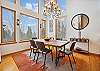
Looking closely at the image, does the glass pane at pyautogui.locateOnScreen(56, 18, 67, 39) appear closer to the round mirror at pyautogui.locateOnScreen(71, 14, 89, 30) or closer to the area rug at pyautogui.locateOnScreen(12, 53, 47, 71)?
the round mirror at pyautogui.locateOnScreen(71, 14, 89, 30)

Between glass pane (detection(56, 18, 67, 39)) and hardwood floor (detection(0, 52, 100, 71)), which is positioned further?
glass pane (detection(56, 18, 67, 39))

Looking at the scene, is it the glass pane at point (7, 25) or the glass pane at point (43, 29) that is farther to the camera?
the glass pane at point (43, 29)

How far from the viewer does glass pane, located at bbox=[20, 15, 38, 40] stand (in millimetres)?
6789

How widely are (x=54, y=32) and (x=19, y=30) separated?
2.81 m

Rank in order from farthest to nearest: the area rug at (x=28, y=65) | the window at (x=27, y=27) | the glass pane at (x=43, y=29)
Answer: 1. the glass pane at (x=43, y=29)
2. the window at (x=27, y=27)
3. the area rug at (x=28, y=65)

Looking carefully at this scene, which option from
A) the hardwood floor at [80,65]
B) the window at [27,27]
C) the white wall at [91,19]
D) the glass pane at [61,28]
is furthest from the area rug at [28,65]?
the glass pane at [61,28]

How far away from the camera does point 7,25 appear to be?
565 centimetres

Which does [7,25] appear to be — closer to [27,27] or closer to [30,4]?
[27,27]

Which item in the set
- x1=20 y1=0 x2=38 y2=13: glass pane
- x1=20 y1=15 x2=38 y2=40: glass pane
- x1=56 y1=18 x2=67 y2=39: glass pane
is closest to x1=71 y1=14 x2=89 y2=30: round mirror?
x1=56 y1=18 x2=67 y2=39: glass pane

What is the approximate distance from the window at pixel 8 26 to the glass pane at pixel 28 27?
776mm

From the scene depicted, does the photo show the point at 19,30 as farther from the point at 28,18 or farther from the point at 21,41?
the point at 28,18

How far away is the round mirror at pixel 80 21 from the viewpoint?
19.7ft

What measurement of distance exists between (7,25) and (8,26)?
0.09 m

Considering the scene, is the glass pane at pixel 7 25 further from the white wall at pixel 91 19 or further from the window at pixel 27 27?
the white wall at pixel 91 19
